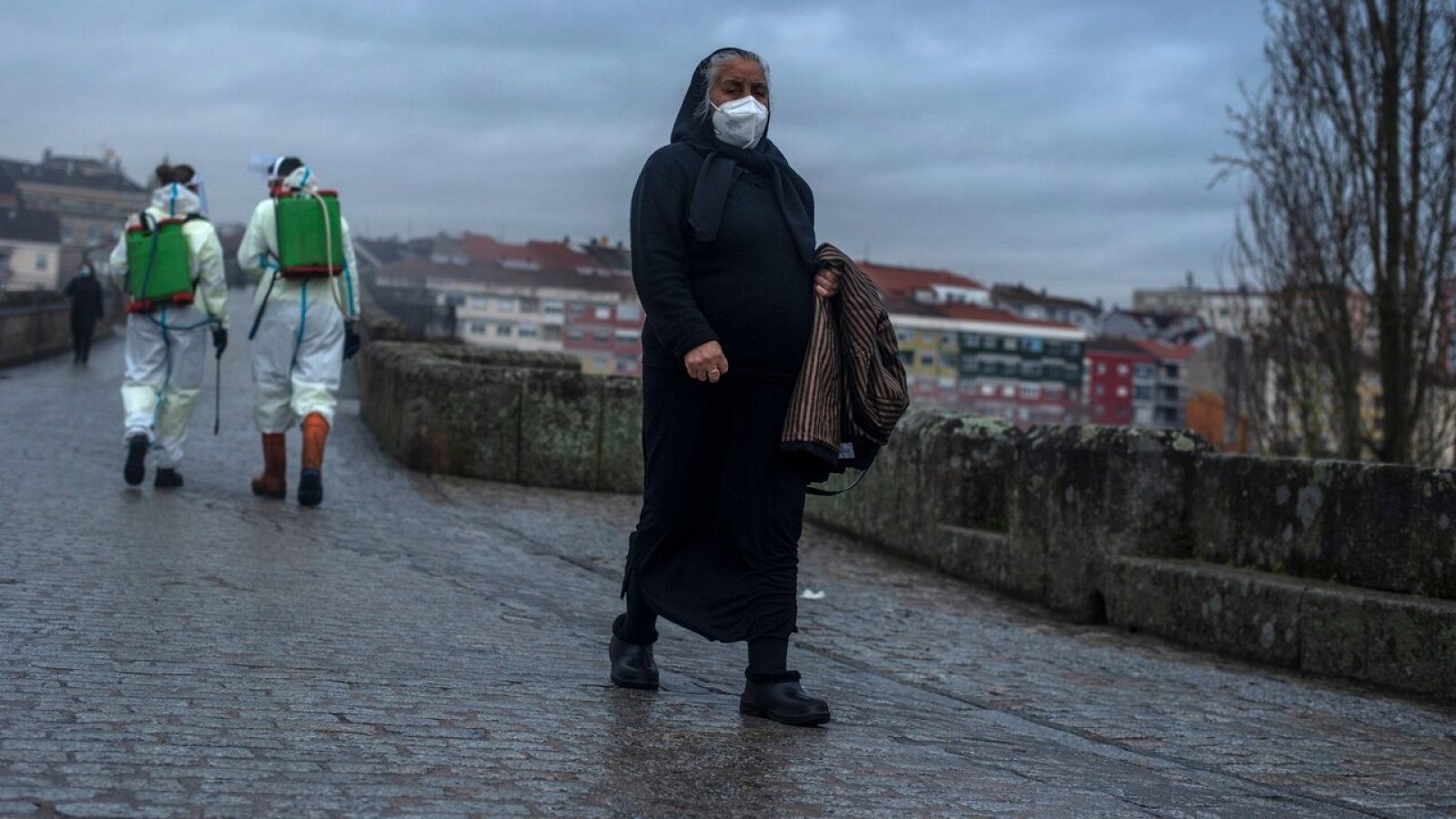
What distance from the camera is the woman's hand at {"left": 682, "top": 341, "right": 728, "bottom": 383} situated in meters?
4.71

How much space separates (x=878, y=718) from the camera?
16.9ft

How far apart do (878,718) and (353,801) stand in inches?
78.3

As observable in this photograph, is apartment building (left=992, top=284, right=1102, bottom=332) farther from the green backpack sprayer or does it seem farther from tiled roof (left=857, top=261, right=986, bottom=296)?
the green backpack sprayer

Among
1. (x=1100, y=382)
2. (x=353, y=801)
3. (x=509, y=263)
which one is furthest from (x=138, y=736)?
(x=1100, y=382)

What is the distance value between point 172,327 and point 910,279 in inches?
4496

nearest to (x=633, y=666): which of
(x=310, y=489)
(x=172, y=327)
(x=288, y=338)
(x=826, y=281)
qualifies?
(x=826, y=281)

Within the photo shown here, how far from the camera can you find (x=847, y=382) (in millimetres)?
4961

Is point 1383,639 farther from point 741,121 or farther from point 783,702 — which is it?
point 741,121

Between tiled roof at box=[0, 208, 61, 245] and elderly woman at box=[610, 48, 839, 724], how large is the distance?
139 m

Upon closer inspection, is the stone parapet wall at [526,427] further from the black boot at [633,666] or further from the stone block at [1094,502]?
the black boot at [633,666]

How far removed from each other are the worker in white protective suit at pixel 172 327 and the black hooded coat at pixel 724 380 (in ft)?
20.0

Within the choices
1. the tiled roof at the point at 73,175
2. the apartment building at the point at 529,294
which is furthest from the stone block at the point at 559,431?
the tiled roof at the point at 73,175

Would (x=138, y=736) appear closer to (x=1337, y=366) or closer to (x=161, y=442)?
(x=161, y=442)

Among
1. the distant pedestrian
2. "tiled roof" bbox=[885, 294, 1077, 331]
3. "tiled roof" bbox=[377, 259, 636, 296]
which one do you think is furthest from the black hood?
"tiled roof" bbox=[885, 294, 1077, 331]
